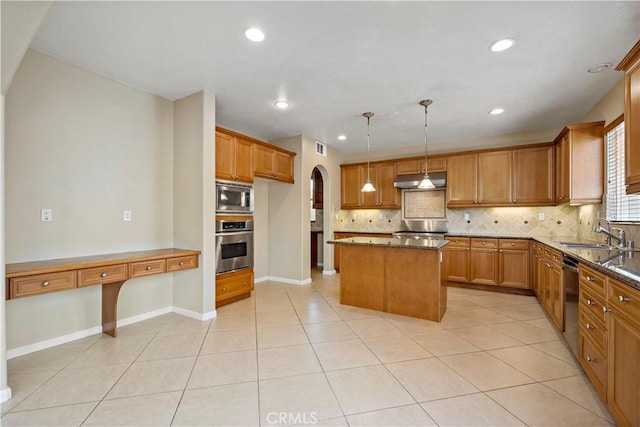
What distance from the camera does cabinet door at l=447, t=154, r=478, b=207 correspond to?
5.12 metres

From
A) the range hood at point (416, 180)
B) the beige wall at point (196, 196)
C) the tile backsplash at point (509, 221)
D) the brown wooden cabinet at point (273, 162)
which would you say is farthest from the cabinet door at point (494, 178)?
the beige wall at point (196, 196)

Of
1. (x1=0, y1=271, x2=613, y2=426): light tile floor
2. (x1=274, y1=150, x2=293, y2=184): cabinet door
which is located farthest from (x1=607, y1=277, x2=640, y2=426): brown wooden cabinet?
(x1=274, y1=150, x2=293, y2=184): cabinet door

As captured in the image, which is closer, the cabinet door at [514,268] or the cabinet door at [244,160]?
the cabinet door at [244,160]

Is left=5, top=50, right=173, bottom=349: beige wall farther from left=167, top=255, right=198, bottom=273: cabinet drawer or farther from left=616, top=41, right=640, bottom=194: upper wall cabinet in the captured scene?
left=616, top=41, right=640, bottom=194: upper wall cabinet

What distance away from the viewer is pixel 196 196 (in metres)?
3.41

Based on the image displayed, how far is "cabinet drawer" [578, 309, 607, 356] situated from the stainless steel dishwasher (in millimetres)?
174

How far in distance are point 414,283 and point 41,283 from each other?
3508 mm

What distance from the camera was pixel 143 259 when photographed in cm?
289

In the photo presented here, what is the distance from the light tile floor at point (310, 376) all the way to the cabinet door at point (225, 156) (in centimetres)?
182

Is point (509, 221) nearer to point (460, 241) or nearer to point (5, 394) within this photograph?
point (460, 241)

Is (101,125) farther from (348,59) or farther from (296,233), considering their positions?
(296,233)

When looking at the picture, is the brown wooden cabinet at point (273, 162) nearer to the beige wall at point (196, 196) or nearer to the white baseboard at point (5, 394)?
the beige wall at point (196, 196)

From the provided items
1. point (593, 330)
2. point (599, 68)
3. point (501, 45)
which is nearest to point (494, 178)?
point (599, 68)

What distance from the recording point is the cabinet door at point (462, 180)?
512 cm
